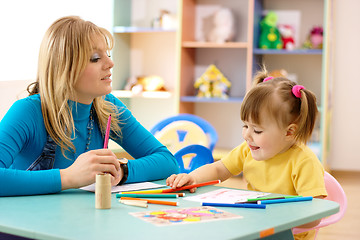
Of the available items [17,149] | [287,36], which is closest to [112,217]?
[17,149]

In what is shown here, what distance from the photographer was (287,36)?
440 centimetres

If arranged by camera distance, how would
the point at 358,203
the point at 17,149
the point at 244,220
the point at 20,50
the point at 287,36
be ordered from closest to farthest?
1. the point at 244,220
2. the point at 17,149
3. the point at 20,50
4. the point at 358,203
5. the point at 287,36

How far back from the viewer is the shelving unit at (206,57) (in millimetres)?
4305

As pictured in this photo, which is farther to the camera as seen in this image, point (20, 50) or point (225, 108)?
point (225, 108)

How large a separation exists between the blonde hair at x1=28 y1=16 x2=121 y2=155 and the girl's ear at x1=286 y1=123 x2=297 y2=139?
23.5 inches

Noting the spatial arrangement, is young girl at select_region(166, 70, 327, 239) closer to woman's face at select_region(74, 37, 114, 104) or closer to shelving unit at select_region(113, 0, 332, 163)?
woman's face at select_region(74, 37, 114, 104)

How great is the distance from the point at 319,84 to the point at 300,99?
10.5 feet

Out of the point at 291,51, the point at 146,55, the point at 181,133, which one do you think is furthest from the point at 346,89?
the point at 181,133

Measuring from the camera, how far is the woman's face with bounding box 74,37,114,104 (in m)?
1.47

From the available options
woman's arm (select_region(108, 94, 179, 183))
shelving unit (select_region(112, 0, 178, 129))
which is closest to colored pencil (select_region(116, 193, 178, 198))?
woman's arm (select_region(108, 94, 179, 183))

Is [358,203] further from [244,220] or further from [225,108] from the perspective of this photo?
[244,220]

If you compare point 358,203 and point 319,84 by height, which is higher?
point 319,84

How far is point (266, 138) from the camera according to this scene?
57.1 inches

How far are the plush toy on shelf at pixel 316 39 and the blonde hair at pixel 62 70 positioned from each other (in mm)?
3172
